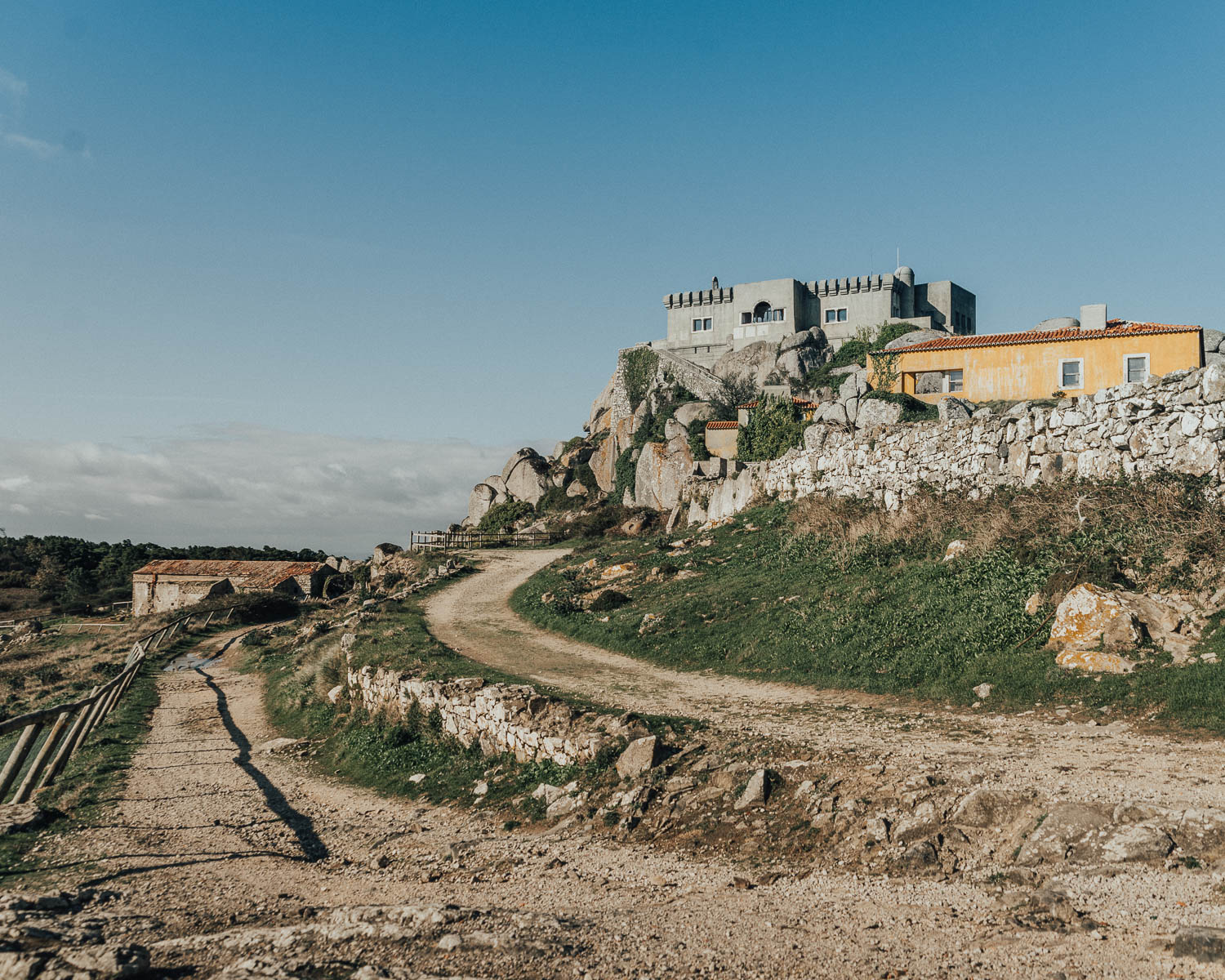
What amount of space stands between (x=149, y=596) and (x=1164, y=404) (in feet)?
194

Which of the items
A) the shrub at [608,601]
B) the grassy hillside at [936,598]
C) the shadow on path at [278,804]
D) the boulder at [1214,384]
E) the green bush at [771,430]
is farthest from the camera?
the green bush at [771,430]

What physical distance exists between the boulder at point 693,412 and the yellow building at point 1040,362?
23.1 metres

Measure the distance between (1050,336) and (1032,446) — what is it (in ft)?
54.0

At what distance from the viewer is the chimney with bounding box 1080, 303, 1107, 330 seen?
36969 millimetres

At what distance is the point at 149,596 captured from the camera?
55.4 meters

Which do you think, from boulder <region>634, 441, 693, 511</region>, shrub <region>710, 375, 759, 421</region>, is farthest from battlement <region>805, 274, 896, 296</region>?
boulder <region>634, 441, 693, 511</region>

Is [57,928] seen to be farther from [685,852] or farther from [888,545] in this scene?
[888,545]

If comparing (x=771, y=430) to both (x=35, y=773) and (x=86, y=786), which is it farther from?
(x=35, y=773)

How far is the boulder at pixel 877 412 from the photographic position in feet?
110

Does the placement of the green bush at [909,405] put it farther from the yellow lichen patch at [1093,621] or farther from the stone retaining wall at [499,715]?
the stone retaining wall at [499,715]

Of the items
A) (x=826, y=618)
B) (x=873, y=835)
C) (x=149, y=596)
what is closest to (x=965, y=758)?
(x=873, y=835)

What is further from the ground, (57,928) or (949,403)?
(949,403)

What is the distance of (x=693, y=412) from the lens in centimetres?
6172

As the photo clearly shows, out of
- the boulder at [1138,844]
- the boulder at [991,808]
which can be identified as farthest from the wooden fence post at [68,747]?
the boulder at [1138,844]
